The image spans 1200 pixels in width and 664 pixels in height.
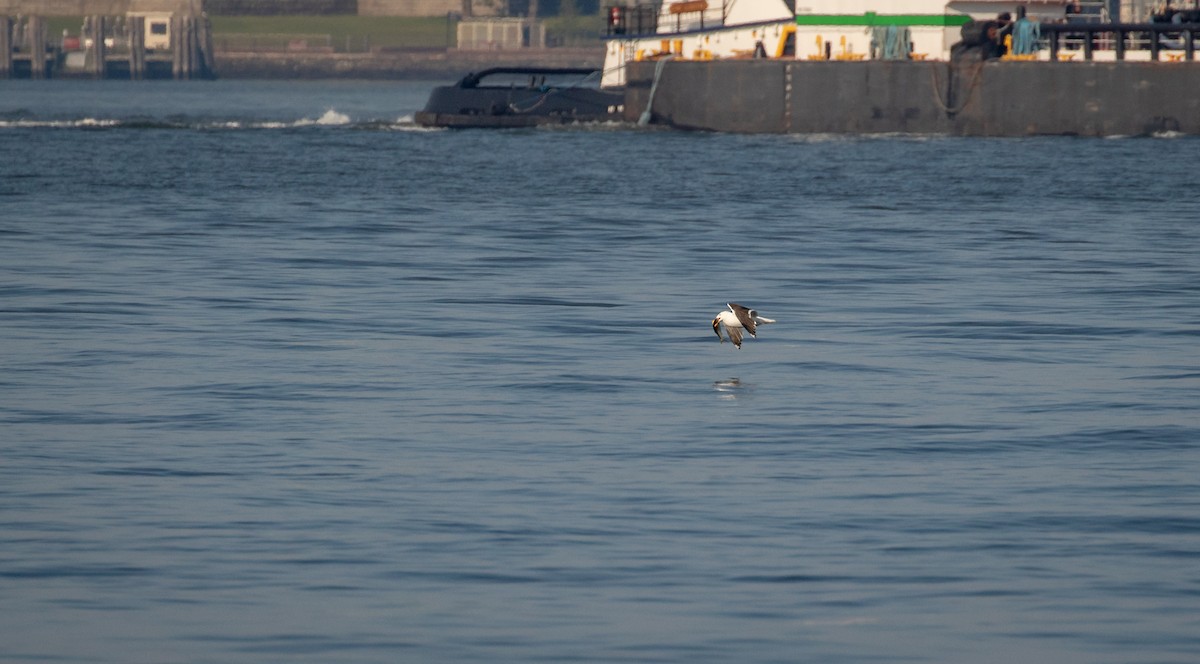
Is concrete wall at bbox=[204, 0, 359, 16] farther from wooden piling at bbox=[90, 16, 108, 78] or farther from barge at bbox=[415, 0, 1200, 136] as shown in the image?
barge at bbox=[415, 0, 1200, 136]

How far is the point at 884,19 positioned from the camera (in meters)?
66.2

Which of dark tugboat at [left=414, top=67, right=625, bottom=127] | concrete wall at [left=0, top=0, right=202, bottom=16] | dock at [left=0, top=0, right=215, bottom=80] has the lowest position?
dark tugboat at [left=414, top=67, right=625, bottom=127]

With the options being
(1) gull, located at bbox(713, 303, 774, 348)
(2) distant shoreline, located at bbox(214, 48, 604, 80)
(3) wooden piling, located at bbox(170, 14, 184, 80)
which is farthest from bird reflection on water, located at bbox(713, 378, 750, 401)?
(3) wooden piling, located at bbox(170, 14, 184, 80)

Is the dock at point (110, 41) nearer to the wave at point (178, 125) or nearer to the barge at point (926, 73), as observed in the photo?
the wave at point (178, 125)

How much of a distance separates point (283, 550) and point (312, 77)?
175451 mm

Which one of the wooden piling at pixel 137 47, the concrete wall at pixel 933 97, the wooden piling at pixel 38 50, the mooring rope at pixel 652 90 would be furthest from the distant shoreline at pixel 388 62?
the concrete wall at pixel 933 97

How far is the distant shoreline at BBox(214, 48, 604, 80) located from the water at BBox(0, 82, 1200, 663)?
142 metres

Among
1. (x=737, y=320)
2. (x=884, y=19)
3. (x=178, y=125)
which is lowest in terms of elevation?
(x=737, y=320)

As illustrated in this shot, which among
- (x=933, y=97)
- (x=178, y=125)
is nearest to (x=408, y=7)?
(x=178, y=125)

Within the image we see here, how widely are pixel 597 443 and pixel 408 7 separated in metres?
182

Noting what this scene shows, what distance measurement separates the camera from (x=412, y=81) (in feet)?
604

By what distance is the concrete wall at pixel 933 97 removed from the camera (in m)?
62.8

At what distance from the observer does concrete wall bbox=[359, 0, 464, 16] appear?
19238cm

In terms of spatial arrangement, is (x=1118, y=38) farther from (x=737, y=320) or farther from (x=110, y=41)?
(x=110, y=41)
